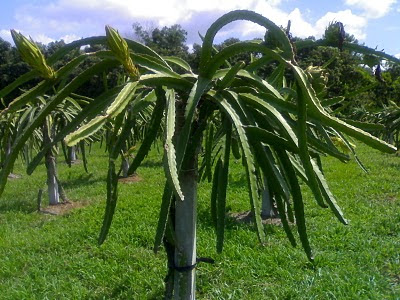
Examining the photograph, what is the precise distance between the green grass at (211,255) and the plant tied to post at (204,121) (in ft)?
5.10

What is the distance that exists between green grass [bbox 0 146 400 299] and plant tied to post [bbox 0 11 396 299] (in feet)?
5.10

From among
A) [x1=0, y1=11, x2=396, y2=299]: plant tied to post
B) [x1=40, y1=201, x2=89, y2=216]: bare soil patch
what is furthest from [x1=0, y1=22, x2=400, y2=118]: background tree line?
[x1=40, y1=201, x2=89, y2=216]: bare soil patch

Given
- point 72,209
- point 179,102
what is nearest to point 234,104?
point 179,102

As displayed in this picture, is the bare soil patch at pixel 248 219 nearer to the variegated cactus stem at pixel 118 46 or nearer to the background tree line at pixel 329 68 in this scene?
the background tree line at pixel 329 68

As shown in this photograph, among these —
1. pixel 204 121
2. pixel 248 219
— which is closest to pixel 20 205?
pixel 248 219

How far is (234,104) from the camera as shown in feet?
3.99

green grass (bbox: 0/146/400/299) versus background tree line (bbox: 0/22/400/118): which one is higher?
background tree line (bbox: 0/22/400/118)

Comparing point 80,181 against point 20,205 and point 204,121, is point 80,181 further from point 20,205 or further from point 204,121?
point 204,121

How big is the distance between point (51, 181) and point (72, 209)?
43 cm

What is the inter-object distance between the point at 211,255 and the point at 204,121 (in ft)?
7.21

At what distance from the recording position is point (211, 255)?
3371 millimetres

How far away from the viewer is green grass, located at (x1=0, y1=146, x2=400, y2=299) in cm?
286

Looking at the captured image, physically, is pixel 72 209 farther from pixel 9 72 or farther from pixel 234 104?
pixel 9 72

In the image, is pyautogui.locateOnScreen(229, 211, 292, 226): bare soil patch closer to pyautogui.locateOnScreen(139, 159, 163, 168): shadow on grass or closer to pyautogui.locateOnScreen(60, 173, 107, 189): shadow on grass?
pyautogui.locateOnScreen(60, 173, 107, 189): shadow on grass
